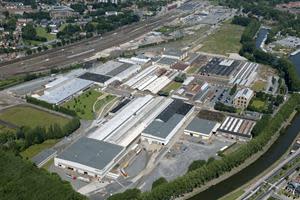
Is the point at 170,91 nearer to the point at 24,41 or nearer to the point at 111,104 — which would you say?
the point at 111,104

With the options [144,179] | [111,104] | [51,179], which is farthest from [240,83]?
[51,179]

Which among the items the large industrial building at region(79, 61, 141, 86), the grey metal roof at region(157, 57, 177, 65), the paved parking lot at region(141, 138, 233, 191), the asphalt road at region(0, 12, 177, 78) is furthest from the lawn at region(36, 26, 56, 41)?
the paved parking lot at region(141, 138, 233, 191)

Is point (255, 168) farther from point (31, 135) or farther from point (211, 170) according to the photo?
point (31, 135)

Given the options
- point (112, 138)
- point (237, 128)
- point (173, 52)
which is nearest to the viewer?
point (112, 138)

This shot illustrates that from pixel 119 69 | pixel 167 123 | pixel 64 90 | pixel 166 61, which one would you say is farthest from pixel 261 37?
pixel 64 90

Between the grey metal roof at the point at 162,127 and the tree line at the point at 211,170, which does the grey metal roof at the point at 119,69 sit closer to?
the grey metal roof at the point at 162,127

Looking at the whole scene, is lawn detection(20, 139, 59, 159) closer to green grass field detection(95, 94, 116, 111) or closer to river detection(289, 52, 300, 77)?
green grass field detection(95, 94, 116, 111)
